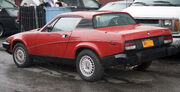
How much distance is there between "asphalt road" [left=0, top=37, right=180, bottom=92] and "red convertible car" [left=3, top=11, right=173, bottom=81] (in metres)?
0.29

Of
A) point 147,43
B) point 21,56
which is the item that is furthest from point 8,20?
point 147,43

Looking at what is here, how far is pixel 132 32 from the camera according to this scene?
5.97 metres

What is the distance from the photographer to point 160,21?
8109 millimetres

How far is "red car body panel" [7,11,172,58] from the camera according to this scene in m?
5.87

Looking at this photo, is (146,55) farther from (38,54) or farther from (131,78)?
(38,54)

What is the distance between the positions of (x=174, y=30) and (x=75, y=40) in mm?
2753

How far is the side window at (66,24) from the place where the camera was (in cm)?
677

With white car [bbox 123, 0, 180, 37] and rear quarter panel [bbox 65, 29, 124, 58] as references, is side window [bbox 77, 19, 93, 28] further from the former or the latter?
white car [bbox 123, 0, 180, 37]

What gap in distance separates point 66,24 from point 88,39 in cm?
92

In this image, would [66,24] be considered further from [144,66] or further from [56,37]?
[144,66]

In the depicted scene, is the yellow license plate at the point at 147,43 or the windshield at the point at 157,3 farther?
the windshield at the point at 157,3

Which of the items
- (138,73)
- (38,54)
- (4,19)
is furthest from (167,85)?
(4,19)

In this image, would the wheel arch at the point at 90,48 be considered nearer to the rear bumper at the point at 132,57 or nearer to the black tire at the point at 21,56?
the rear bumper at the point at 132,57

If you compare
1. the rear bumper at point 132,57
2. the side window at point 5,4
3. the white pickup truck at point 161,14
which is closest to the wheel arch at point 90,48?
the rear bumper at point 132,57
